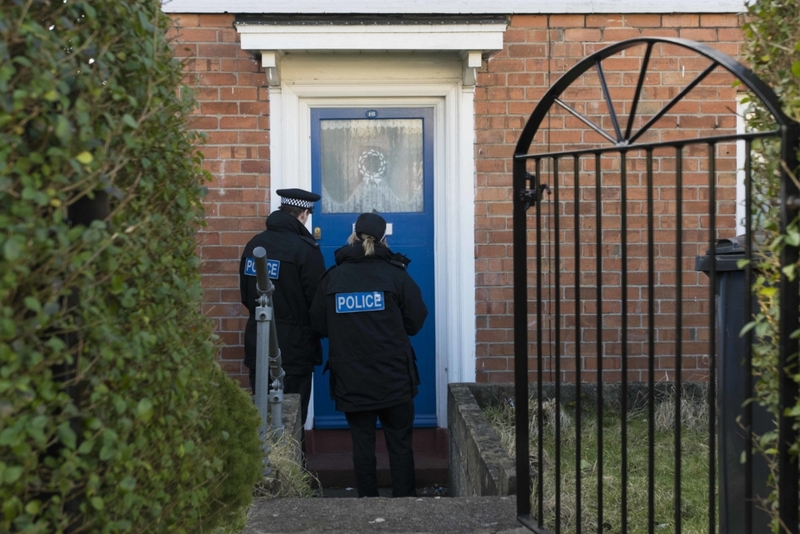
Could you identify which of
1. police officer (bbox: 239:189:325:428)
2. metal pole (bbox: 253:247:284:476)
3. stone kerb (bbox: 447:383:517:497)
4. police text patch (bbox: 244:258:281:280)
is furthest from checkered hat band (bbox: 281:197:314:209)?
stone kerb (bbox: 447:383:517:497)

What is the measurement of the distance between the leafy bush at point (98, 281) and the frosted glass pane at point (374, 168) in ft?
13.2

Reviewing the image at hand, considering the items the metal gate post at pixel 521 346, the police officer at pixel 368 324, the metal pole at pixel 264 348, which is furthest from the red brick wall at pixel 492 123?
the metal gate post at pixel 521 346

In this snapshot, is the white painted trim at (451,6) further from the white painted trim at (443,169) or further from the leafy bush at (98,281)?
the leafy bush at (98,281)

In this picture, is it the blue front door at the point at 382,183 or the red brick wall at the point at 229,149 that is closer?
the red brick wall at the point at 229,149

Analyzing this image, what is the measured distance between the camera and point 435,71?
625 cm

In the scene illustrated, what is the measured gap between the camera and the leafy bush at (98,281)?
57.2 inches

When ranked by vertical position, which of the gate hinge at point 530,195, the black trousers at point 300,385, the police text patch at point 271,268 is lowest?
the black trousers at point 300,385

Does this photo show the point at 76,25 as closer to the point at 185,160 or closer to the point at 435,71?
the point at 185,160

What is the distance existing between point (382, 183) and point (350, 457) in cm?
200

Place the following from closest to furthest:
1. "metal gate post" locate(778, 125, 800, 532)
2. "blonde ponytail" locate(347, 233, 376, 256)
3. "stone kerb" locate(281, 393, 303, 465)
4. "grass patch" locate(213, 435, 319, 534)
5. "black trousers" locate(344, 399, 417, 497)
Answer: "metal gate post" locate(778, 125, 800, 532) → "grass patch" locate(213, 435, 319, 534) → "stone kerb" locate(281, 393, 303, 465) → "blonde ponytail" locate(347, 233, 376, 256) → "black trousers" locate(344, 399, 417, 497)

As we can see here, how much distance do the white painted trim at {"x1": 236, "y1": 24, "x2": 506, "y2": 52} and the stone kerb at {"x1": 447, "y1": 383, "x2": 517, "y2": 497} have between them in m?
2.27

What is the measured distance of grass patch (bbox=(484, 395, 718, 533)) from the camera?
3.92m

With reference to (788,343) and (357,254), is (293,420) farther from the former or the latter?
(788,343)

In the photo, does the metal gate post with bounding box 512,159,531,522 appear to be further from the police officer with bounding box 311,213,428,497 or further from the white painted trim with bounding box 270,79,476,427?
the white painted trim with bounding box 270,79,476,427
